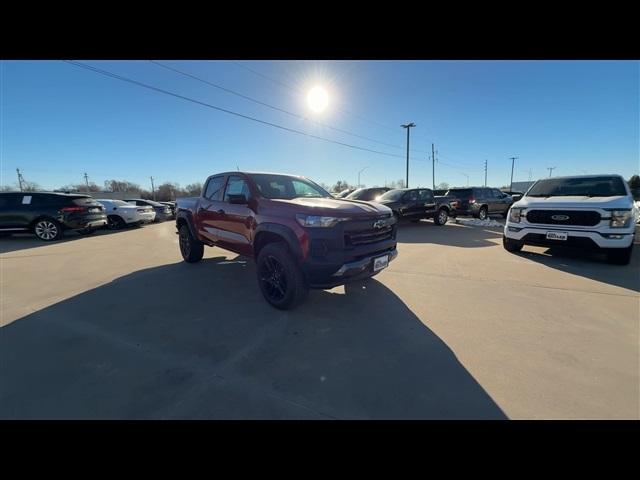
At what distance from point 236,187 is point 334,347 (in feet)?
9.91

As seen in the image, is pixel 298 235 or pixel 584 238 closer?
pixel 298 235

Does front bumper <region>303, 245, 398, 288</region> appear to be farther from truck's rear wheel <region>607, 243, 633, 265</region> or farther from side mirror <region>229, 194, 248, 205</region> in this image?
truck's rear wheel <region>607, 243, 633, 265</region>

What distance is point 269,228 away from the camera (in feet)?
10.6

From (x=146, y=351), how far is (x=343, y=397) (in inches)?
77.7

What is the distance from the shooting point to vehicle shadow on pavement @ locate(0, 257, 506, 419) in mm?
1755

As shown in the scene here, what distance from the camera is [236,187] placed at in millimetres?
4211

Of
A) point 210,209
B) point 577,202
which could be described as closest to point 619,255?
point 577,202

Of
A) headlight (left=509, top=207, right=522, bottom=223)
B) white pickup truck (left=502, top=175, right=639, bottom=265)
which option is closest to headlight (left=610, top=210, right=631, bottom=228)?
white pickup truck (left=502, top=175, right=639, bottom=265)

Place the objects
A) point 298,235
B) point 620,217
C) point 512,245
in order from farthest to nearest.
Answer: point 512,245, point 620,217, point 298,235

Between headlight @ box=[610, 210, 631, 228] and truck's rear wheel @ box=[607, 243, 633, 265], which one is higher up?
headlight @ box=[610, 210, 631, 228]

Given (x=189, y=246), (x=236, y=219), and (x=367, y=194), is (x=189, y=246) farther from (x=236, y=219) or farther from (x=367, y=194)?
(x=367, y=194)
